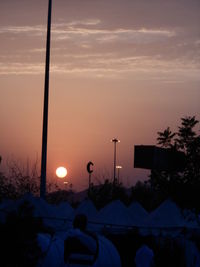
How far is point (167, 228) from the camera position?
24.3 m

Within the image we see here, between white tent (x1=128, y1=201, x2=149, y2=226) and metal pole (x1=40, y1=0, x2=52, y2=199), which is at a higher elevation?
metal pole (x1=40, y1=0, x2=52, y2=199)

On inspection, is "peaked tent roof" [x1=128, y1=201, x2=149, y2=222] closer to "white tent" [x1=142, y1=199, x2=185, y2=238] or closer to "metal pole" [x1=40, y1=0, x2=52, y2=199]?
"white tent" [x1=142, y1=199, x2=185, y2=238]

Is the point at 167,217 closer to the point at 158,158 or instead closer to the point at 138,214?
the point at 138,214

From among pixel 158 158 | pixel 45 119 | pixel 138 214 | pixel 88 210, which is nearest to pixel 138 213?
pixel 138 214

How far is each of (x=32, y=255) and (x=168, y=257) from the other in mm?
7517

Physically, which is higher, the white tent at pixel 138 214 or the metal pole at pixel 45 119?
the metal pole at pixel 45 119

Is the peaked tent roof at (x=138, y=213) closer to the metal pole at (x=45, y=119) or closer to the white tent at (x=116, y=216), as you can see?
the white tent at (x=116, y=216)

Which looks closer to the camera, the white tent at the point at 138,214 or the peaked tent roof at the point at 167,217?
the peaked tent roof at the point at 167,217

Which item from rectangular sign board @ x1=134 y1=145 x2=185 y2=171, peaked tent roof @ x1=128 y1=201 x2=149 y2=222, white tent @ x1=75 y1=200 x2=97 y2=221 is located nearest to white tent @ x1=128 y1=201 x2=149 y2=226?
peaked tent roof @ x1=128 y1=201 x2=149 y2=222

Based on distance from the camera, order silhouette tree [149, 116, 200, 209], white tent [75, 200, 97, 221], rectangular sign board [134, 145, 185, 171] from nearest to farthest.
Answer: silhouette tree [149, 116, 200, 209] → white tent [75, 200, 97, 221] → rectangular sign board [134, 145, 185, 171]

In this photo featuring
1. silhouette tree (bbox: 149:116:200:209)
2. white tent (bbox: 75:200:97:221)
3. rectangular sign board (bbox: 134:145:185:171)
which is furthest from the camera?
rectangular sign board (bbox: 134:145:185:171)

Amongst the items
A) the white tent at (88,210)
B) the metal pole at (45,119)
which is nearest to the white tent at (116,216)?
the white tent at (88,210)

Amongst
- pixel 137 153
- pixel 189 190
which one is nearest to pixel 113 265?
pixel 189 190

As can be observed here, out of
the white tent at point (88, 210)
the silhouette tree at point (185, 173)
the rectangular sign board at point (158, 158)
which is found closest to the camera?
the silhouette tree at point (185, 173)
